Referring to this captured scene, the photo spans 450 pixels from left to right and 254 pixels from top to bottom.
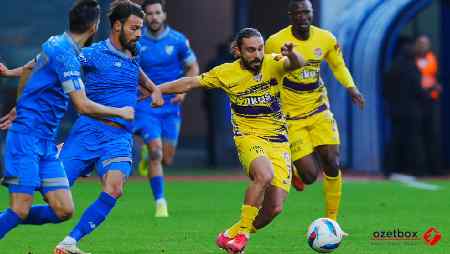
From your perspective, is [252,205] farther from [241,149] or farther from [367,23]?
[367,23]

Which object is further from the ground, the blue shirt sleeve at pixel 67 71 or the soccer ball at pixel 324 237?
the blue shirt sleeve at pixel 67 71

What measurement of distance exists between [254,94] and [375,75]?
36.3 feet

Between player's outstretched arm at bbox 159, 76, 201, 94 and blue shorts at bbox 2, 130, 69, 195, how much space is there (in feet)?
5.65

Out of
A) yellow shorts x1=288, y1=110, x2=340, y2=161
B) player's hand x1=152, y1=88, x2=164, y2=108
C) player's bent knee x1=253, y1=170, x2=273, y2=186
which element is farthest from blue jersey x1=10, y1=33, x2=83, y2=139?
yellow shorts x1=288, y1=110, x2=340, y2=161

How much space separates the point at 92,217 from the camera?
10.3 metres

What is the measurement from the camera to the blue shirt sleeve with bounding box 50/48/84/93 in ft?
31.0

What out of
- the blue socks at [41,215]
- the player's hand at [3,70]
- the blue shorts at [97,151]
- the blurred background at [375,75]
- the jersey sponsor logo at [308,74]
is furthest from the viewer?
the blurred background at [375,75]

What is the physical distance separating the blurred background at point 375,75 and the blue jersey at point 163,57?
6.16m

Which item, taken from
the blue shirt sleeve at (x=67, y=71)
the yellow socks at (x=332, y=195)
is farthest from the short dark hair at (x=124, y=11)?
the yellow socks at (x=332, y=195)

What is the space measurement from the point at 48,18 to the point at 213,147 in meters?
4.20

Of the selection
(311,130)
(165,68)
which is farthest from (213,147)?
(311,130)

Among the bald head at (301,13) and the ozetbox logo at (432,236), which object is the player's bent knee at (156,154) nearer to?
the bald head at (301,13)

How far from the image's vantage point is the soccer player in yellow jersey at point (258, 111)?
10703 mm

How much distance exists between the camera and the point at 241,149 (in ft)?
35.8
